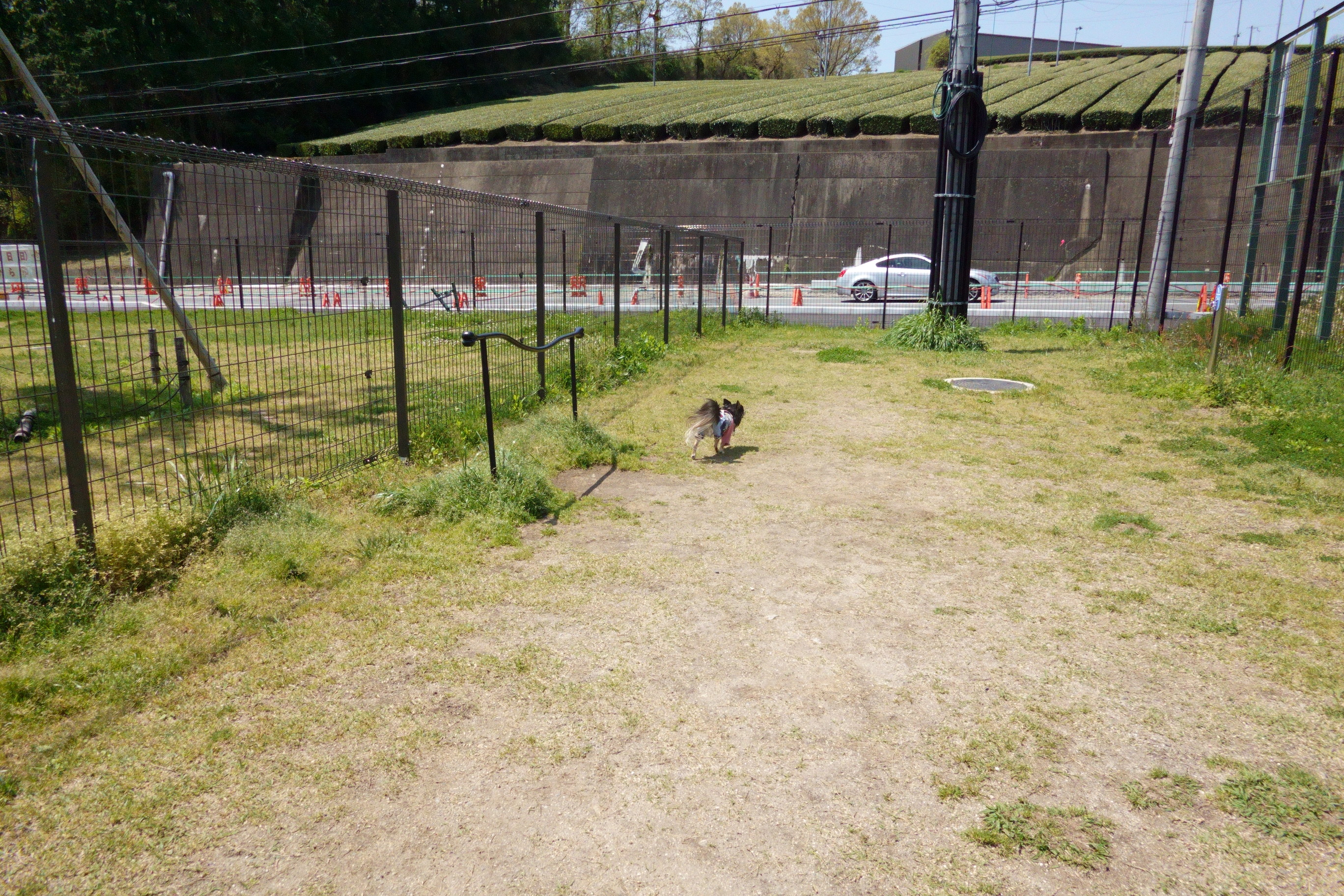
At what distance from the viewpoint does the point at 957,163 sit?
15195 mm

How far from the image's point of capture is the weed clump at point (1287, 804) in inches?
107

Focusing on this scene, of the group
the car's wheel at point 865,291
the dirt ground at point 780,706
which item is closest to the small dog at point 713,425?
the dirt ground at point 780,706

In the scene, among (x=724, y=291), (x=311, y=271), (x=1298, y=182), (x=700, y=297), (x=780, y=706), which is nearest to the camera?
(x=780, y=706)

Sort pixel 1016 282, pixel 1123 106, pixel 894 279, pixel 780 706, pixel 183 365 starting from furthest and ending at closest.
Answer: pixel 1123 106
pixel 894 279
pixel 1016 282
pixel 183 365
pixel 780 706

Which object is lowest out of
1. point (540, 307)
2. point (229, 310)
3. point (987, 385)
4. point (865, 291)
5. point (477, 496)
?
point (477, 496)

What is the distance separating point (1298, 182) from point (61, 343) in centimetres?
1503

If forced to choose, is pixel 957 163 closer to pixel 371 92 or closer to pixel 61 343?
pixel 61 343

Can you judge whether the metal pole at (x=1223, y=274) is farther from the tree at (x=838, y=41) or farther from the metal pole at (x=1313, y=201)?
the tree at (x=838, y=41)

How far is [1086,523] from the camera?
587 cm

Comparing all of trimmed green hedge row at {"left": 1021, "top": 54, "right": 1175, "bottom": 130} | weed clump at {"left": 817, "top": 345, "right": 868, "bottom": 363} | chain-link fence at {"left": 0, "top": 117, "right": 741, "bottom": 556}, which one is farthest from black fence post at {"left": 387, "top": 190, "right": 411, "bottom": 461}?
trimmed green hedge row at {"left": 1021, "top": 54, "right": 1175, "bottom": 130}

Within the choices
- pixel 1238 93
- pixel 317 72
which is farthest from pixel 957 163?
pixel 317 72

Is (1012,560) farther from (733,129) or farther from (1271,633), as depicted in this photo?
(733,129)

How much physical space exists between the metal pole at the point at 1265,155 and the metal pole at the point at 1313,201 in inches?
100

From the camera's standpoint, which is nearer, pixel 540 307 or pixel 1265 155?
pixel 540 307
